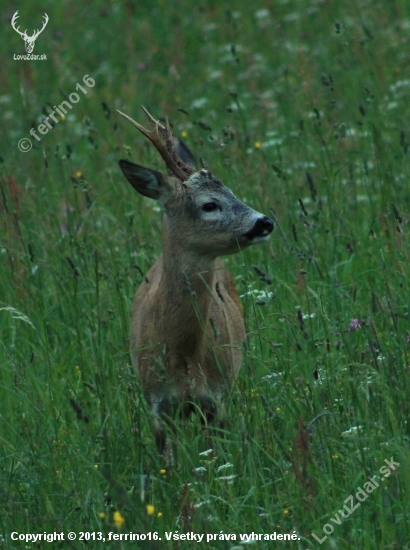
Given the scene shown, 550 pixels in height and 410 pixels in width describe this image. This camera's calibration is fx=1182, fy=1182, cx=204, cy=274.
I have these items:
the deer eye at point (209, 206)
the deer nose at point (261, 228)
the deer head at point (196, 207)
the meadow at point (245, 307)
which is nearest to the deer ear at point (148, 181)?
the deer head at point (196, 207)

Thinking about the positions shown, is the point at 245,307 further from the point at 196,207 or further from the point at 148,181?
the point at 148,181

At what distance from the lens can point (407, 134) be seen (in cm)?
714

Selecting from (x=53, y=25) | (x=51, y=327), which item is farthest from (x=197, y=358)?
(x=53, y=25)

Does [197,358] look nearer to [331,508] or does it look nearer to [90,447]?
[90,447]

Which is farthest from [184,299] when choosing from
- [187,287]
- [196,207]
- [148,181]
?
[148,181]

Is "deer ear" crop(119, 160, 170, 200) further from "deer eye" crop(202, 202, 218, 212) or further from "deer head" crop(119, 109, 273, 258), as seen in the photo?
"deer eye" crop(202, 202, 218, 212)

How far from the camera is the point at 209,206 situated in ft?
17.2

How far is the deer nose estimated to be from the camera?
5037mm

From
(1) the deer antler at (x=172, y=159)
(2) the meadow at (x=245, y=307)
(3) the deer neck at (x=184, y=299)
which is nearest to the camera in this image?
(2) the meadow at (x=245, y=307)

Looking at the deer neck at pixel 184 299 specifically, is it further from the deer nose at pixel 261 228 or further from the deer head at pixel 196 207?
the deer nose at pixel 261 228

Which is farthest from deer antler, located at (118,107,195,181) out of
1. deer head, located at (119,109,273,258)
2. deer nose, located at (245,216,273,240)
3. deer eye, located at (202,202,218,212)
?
deer nose, located at (245,216,273,240)

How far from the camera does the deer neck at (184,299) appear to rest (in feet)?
17.0

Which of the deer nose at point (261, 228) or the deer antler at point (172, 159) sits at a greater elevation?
the deer antler at point (172, 159)

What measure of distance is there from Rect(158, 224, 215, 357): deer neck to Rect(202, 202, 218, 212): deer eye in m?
0.18
